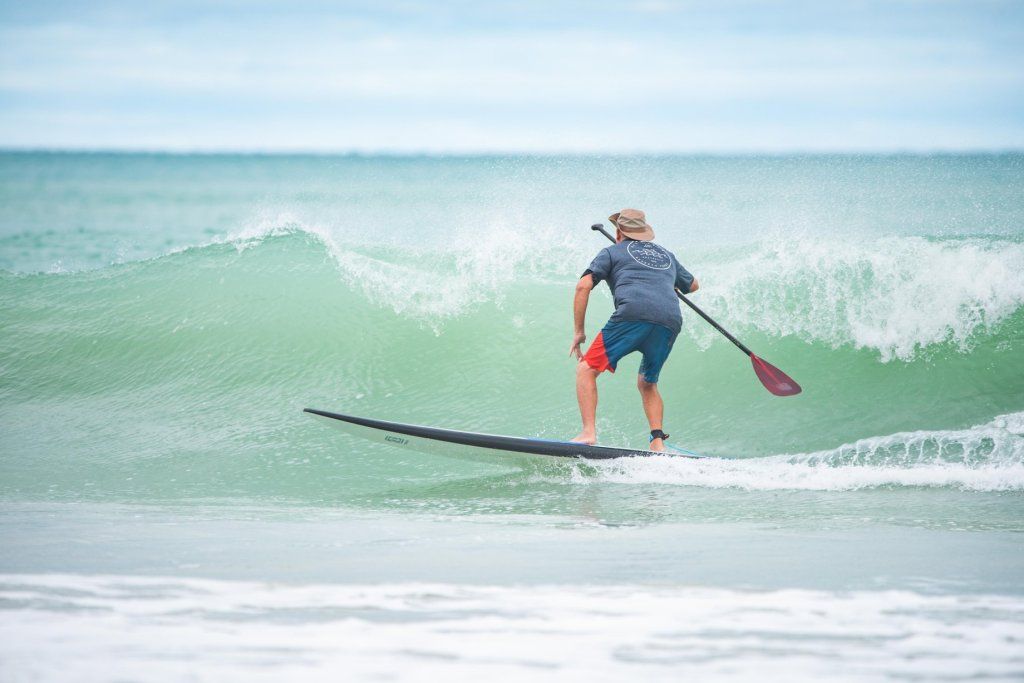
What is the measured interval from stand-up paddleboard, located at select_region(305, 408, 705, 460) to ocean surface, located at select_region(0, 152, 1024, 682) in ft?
0.36

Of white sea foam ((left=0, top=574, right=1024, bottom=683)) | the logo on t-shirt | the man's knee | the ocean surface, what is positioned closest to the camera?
white sea foam ((left=0, top=574, right=1024, bottom=683))

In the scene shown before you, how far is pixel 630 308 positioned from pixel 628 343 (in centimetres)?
19

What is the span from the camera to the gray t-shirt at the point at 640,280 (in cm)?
542

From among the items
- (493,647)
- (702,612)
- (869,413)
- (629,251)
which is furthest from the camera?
(869,413)

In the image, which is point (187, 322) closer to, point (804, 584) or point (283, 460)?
point (283, 460)

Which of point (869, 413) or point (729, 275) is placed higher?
point (729, 275)

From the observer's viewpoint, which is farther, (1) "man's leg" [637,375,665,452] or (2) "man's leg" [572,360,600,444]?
(1) "man's leg" [637,375,665,452]

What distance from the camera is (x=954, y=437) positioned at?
627cm

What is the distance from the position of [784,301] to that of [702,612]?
5.51m

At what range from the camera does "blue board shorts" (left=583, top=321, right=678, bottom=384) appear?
5.45m

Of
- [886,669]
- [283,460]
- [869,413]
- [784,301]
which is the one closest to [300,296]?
[283,460]

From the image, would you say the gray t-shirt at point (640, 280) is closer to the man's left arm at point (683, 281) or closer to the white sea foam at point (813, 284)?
the man's left arm at point (683, 281)

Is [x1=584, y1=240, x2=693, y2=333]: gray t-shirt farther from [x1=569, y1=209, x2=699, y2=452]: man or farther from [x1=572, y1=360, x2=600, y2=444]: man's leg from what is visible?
[x1=572, y1=360, x2=600, y2=444]: man's leg

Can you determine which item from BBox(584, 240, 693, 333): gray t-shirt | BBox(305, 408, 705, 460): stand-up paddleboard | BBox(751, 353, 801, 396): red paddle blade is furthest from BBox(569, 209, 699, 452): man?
BBox(751, 353, 801, 396): red paddle blade
